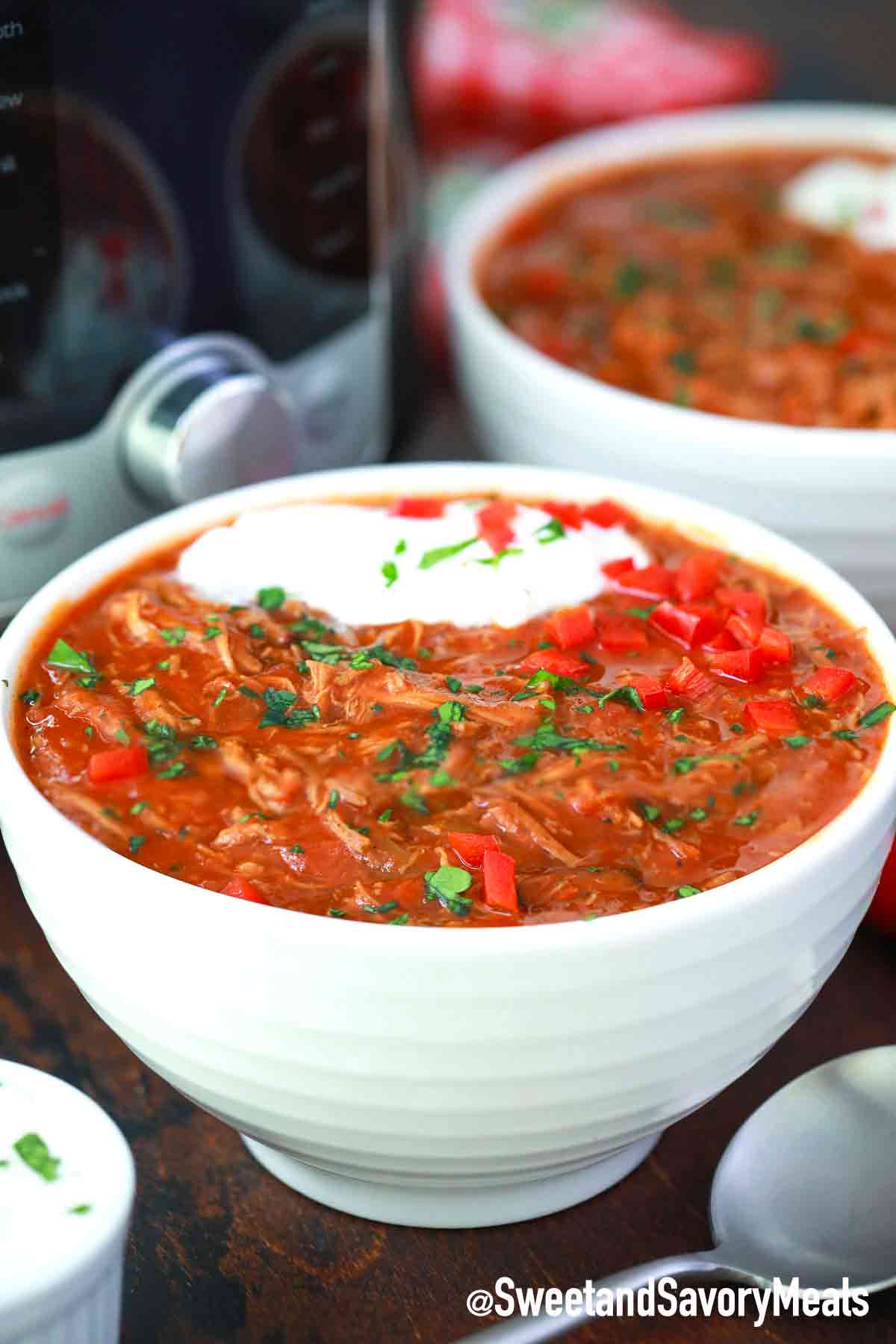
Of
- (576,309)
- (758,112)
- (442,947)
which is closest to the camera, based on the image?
(442,947)

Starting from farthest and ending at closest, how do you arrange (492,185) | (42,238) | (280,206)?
(492,185)
(280,206)
(42,238)

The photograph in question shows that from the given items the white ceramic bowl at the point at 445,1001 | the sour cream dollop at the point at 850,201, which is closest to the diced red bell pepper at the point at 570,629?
the white ceramic bowl at the point at 445,1001

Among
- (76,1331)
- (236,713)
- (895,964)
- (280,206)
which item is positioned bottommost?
(895,964)

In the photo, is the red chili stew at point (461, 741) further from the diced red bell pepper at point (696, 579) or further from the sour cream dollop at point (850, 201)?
the sour cream dollop at point (850, 201)

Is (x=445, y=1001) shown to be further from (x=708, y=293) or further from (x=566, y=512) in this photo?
(x=708, y=293)

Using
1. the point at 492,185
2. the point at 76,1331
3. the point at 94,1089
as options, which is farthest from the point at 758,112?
the point at 76,1331

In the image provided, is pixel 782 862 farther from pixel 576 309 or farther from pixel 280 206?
pixel 576 309

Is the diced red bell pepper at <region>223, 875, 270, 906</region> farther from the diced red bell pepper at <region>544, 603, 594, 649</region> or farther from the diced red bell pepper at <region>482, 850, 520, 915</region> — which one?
the diced red bell pepper at <region>544, 603, 594, 649</region>

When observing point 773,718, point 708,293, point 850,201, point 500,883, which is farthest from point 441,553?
point 850,201
